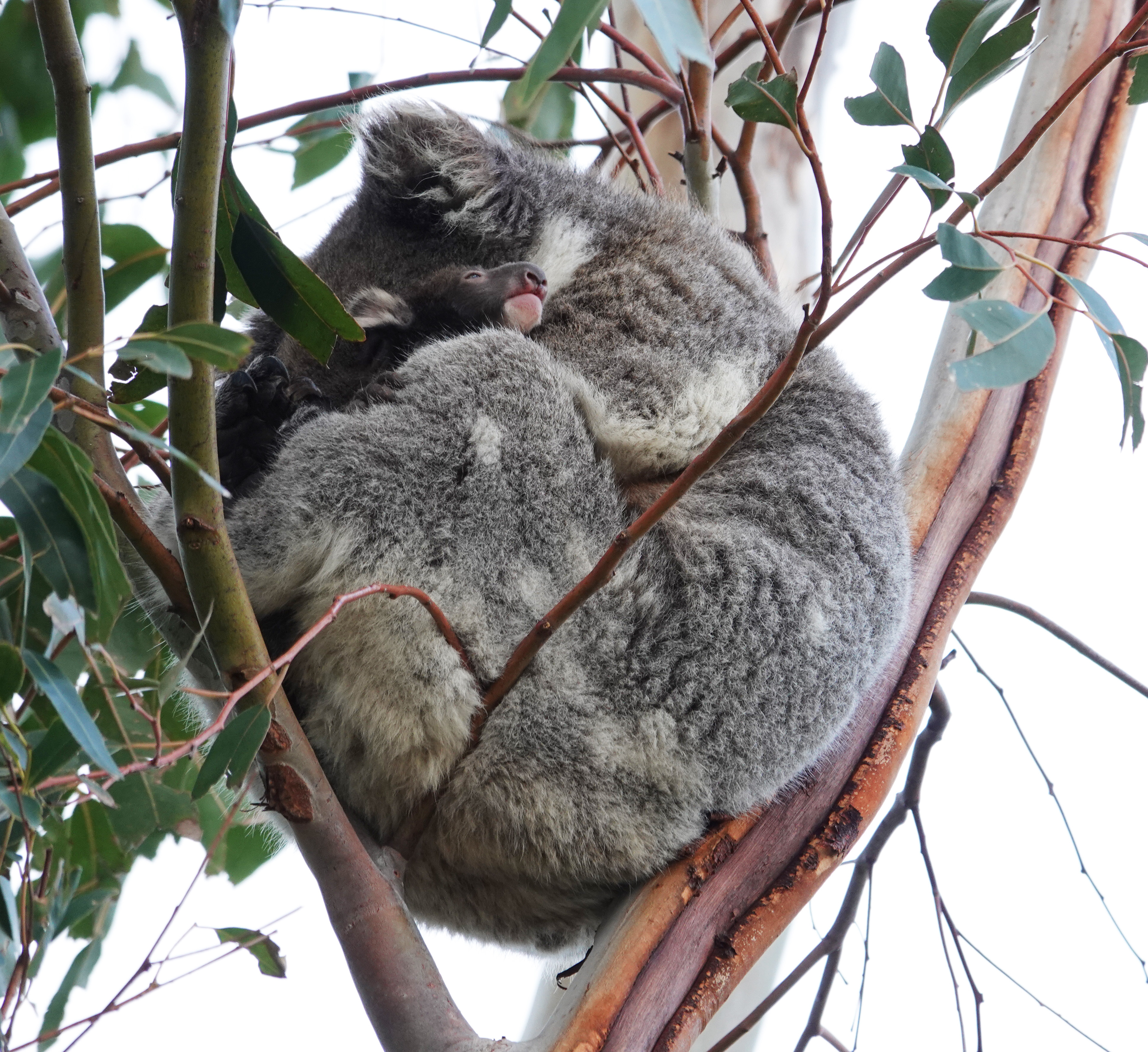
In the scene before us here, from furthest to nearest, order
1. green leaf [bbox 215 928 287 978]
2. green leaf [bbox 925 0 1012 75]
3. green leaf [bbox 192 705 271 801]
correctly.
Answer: green leaf [bbox 215 928 287 978] < green leaf [bbox 925 0 1012 75] < green leaf [bbox 192 705 271 801]

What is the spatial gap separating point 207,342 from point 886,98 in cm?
76

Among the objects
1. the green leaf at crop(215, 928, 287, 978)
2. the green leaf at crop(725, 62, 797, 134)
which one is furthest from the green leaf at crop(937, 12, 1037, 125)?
the green leaf at crop(215, 928, 287, 978)

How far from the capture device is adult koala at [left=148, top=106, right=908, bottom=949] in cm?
144

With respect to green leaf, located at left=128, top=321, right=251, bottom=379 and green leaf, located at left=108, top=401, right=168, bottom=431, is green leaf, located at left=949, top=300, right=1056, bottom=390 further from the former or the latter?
green leaf, located at left=108, top=401, right=168, bottom=431

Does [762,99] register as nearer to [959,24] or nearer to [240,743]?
[959,24]

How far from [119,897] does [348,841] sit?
2.87ft

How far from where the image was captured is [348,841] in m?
1.24

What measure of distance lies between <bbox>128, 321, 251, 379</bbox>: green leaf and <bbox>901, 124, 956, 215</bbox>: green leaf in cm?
70

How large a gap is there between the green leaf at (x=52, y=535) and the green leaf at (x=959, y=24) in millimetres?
1024

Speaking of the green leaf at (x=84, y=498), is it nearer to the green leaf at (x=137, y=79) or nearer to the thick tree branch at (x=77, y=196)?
the thick tree branch at (x=77, y=196)

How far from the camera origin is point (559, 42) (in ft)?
2.84

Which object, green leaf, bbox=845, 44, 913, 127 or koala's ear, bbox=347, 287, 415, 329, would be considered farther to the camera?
koala's ear, bbox=347, 287, 415, 329

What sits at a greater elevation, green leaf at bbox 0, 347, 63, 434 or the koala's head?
the koala's head

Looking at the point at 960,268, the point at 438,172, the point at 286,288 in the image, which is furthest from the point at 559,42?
Answer: the point at 438,172
